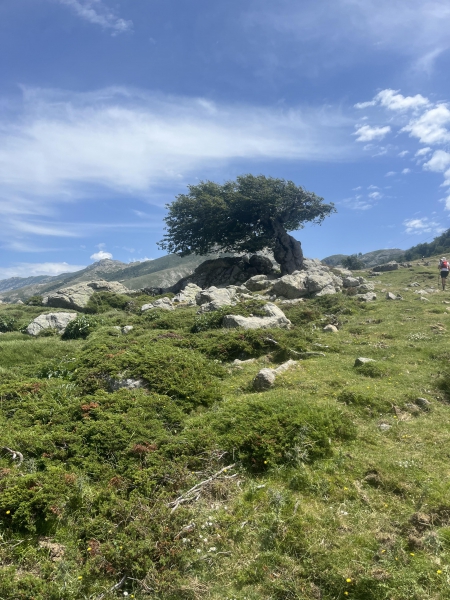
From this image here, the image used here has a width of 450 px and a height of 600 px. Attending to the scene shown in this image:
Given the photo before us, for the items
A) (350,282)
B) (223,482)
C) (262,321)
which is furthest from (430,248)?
(223,482)

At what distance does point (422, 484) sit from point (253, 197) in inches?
1788

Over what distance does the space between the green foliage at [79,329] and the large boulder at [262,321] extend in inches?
319

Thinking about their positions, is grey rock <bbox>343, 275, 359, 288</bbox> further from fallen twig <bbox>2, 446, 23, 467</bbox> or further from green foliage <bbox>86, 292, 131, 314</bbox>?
fallen twig <bbox>2, 446, 23, 467</bbox>

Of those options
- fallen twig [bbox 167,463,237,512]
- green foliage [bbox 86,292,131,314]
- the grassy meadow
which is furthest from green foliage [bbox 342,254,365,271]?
fallen twig [bbox 167,463,237,512]

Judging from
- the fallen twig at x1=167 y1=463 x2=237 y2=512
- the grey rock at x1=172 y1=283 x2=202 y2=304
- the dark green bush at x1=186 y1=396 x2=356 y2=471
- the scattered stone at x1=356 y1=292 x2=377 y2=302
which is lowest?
the fallen twig at x1=167 y1=463 x2=237 y2=512

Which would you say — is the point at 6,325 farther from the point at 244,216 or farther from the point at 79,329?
the point at 244,216

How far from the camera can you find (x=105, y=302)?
110 ft

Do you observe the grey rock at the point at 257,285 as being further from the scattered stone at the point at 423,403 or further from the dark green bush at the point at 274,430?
the dark green bush at the point at 274,430

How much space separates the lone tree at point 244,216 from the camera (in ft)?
161

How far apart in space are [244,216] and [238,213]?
3.32ft

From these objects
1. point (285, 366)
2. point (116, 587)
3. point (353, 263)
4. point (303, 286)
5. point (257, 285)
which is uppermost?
point (353, 263)

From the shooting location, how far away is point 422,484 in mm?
6191

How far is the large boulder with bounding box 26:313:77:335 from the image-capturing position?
21.6 m

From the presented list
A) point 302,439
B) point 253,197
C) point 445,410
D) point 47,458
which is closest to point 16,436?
point 47,458
